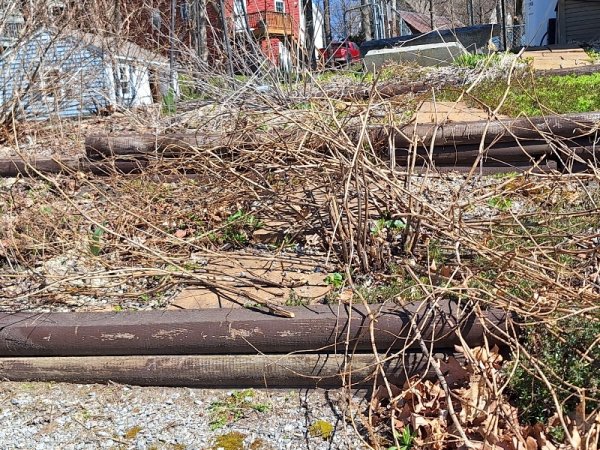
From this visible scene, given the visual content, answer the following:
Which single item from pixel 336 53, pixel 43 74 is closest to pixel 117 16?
pixel 43 74

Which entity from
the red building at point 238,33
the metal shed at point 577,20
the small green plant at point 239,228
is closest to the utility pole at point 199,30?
the red building at point 238,33

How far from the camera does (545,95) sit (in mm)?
7832

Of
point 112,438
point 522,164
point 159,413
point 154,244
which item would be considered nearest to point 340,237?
point 154,244

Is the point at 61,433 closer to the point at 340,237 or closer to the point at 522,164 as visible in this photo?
the point at 340,237

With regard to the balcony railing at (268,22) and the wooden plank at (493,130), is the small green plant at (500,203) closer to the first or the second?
the wooden plank at (493,130)

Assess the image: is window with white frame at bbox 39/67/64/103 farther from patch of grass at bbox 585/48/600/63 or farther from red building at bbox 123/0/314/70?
patch of grass at bbox 585/48/600/63

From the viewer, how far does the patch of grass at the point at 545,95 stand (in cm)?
688

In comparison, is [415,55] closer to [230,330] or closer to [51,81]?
[51,81]

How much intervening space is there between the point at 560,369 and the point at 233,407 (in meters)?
1.45

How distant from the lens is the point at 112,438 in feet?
9.50

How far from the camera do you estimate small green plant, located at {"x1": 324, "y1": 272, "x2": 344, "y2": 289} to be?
366cm

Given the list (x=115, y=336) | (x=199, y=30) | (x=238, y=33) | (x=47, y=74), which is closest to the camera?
(x=115, y=336)

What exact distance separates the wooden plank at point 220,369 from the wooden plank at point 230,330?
0.04 meters

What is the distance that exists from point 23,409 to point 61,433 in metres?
0.32
